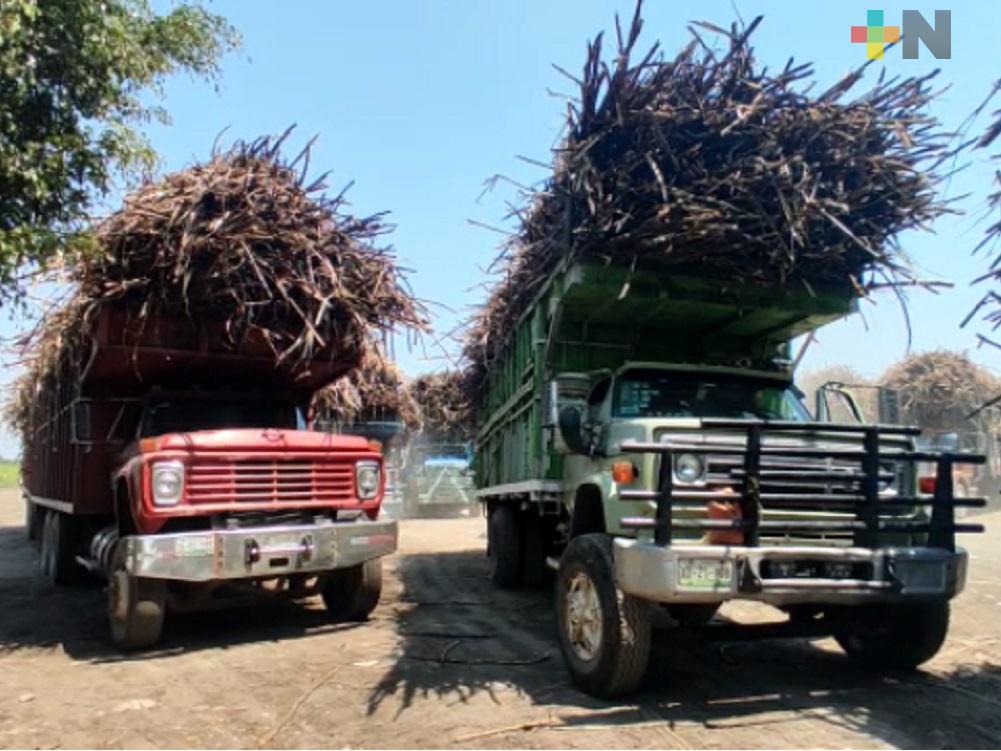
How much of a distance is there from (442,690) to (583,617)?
40.0 inches

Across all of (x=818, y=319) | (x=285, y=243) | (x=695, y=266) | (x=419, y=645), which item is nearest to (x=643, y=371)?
(x=695, y=266)

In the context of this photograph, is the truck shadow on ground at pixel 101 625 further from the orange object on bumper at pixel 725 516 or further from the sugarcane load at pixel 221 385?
the orange object on bumper at pixel 725 516

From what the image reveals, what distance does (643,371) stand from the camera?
679 cm

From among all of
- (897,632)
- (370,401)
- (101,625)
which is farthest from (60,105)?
(370,401)

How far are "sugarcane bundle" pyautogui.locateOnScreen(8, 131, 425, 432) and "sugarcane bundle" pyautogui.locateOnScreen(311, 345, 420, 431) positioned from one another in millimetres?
4313

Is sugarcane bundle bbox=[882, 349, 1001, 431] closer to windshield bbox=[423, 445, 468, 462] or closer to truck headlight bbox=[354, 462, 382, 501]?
windshield bbox=[423, 445, 468, 462]

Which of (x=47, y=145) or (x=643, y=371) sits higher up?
(x=47, y=145)

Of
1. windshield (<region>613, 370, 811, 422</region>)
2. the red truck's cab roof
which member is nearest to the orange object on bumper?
windshield (<region>613, 370, 811, 422</region>)

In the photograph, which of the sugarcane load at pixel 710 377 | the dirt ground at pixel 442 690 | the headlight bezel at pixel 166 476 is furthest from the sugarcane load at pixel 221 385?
the sugarcane load at pixel 710 377

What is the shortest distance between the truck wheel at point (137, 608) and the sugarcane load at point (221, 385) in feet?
0.05

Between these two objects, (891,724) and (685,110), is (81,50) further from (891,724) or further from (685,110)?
(891,724)

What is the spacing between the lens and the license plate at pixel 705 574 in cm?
461

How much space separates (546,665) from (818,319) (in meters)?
4.05

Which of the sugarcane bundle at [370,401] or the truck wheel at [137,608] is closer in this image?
the truck wheel at [137,608]
